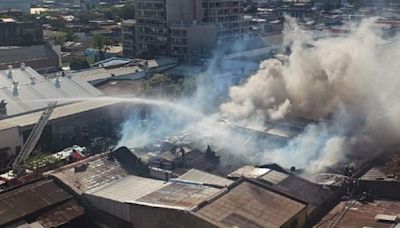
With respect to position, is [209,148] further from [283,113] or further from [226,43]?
[226,43]

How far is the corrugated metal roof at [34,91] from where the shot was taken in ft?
74.2

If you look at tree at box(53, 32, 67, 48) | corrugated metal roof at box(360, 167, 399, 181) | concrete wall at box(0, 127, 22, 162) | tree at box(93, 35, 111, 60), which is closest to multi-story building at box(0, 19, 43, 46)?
tree at box(93, 35, 111, 60)

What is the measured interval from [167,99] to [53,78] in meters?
→ 5.51

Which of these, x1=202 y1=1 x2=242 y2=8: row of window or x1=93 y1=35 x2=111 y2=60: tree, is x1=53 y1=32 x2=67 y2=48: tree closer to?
x1=93 y1=35 x2=111 y2=60: tree

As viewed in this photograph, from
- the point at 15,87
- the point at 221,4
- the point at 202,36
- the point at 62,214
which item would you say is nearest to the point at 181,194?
the point at 62,214

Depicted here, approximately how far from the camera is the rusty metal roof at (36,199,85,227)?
13594 millimetres

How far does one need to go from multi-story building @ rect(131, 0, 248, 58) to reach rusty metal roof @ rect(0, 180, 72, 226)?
21.7m

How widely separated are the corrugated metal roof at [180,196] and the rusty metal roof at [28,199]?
2.44m

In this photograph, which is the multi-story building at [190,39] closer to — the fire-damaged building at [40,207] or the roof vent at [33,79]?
the roof vent at [33,79]

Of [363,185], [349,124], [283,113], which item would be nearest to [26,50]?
[283,113]

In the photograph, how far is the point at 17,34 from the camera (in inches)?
1555

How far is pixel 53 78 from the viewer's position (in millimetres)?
26141

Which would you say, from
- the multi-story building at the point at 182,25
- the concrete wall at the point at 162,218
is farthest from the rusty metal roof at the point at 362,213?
the multi-story building at the point at 182,25

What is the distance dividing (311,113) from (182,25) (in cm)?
1711
